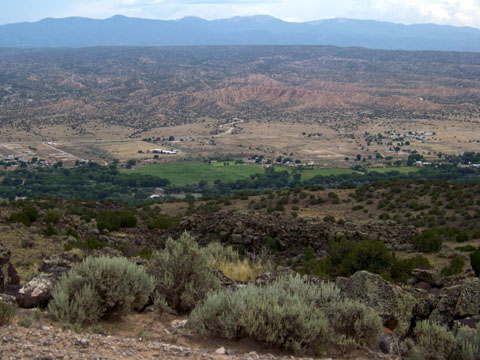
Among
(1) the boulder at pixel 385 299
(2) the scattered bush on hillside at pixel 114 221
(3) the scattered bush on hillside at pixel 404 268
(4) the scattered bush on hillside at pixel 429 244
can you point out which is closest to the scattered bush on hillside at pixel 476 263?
(3) the scattered bush on hillside at pixel 404 268

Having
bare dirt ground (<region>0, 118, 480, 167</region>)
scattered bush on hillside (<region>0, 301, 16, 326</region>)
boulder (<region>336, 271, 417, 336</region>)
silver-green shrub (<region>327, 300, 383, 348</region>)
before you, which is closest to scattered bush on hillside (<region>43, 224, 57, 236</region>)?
scattered bush on hillside (<region>0, 301, 16, 326</region>)

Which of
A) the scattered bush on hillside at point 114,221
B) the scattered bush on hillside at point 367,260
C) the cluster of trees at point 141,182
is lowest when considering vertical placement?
the cluster of trees at point 141,182

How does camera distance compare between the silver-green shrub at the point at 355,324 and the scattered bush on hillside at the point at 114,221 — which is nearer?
the silver-green shrub at the point at 355,324

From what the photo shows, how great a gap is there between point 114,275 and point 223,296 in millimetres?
1696

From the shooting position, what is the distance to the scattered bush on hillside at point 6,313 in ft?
20.6

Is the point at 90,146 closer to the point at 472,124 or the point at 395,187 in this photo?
the point at 395,187

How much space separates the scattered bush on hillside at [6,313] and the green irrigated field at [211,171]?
4940 centimetres

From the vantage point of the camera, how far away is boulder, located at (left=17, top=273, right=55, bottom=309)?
7.24 m

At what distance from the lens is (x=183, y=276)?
8172mm

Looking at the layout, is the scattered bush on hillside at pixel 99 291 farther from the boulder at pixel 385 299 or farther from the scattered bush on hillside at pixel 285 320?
the boulder at pixel 385 299

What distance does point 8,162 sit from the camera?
219 ft

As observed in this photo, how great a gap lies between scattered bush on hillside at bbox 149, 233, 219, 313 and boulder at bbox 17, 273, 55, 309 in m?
1.67

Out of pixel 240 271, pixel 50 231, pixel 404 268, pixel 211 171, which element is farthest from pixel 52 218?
pixel 211 171

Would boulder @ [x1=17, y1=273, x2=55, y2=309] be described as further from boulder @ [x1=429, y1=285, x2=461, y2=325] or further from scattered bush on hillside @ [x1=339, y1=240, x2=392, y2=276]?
scattered bush on hillside @ [x1=339, y1=240, x2=392, y2=276]
